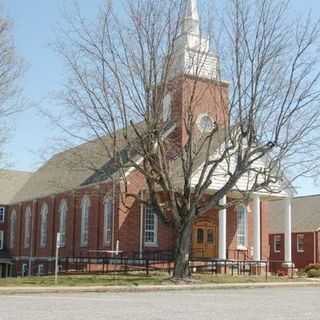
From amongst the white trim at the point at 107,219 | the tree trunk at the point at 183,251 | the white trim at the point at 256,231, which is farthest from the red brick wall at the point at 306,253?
the tree trunk at the point at 183,251

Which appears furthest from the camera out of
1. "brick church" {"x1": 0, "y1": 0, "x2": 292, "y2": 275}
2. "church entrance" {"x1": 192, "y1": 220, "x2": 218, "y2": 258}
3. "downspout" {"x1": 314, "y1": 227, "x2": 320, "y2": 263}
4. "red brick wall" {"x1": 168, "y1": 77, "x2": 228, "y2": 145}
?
"downspout" {"x1": 314, "y1": 227, "x2": 320, "y2": 263}

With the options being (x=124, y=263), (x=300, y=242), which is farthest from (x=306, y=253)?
(x=124, y=263)

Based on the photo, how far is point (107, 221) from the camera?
4056 centimetres

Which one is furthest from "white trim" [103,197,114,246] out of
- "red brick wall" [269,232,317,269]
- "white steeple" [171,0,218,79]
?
"red brick wall" [269,232,317,269]

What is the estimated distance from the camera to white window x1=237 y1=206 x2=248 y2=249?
136ft

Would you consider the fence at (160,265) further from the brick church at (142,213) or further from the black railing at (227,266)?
the brick church at (142,213)

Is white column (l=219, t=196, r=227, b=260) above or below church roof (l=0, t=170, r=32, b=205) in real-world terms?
below

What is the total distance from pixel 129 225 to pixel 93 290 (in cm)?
1594

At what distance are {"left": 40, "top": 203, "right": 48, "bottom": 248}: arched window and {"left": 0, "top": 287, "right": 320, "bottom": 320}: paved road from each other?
30667 millimetres

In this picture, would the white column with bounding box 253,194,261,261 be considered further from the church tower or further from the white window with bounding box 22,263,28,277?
the white window with bounding box 22,263,28,277

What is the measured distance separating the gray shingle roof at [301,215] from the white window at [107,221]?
70.2 ft

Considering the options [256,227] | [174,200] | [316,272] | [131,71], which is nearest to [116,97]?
[131,71]

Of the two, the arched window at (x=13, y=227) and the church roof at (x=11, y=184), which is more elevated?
the church roof at (x=11, y=184)

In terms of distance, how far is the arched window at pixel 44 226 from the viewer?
2005 inches
